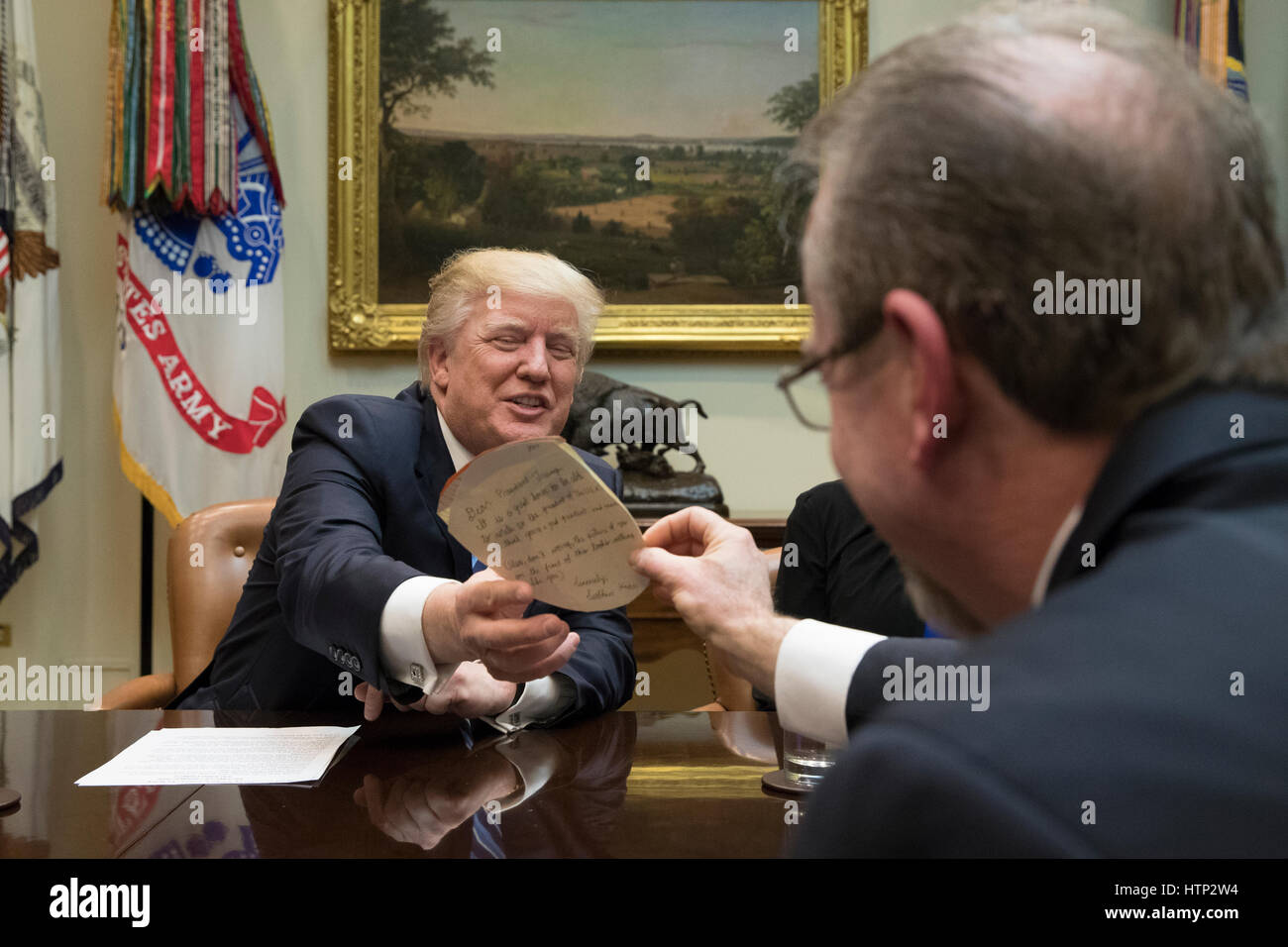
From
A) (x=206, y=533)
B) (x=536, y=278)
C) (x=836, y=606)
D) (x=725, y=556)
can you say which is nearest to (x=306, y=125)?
(x=206, y=533)

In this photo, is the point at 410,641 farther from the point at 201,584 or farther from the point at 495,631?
the point at 201,584

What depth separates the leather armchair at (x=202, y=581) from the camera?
300 centimetres

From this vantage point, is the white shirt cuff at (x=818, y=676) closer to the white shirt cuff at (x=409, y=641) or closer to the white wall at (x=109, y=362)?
the white shirt cuff at (x=409, y=641)

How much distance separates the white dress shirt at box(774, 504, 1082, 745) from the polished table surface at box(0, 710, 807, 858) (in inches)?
4.8

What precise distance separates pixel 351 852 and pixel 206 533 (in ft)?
6.72

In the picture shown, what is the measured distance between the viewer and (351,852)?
122cm

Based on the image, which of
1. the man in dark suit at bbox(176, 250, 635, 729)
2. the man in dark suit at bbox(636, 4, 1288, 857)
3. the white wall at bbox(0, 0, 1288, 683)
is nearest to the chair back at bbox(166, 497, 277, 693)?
the man in dark suit at bbox(176, 250, 635, 729)

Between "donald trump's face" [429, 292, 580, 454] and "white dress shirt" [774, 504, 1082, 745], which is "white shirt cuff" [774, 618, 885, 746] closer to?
"white dress shirt" [774, 504, 1082, 745]

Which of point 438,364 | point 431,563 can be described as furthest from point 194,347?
point 431,563

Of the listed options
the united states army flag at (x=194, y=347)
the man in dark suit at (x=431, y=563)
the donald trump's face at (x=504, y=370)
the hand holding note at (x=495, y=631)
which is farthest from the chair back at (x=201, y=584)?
the hand holding note at (x=495, y=631)

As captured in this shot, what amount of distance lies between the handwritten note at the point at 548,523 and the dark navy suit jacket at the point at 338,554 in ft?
1.21

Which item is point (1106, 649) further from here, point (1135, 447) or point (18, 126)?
point (18, 126)

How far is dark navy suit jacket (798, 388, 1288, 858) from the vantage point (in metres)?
0.54
